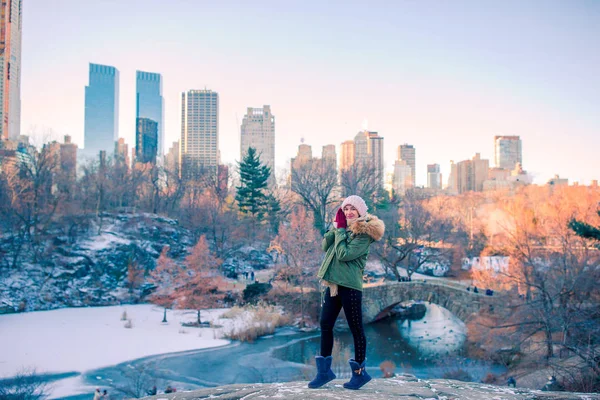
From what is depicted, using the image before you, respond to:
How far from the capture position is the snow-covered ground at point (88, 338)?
1755cm

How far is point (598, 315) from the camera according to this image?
49.5ft

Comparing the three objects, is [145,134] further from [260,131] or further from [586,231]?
[586,231]

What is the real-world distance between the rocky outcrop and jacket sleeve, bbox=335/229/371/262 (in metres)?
1.19

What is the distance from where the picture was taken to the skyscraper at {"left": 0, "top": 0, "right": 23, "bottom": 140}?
33375 mm

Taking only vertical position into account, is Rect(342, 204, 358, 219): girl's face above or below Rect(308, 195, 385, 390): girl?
above

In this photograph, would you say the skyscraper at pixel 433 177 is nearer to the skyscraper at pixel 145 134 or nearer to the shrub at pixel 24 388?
the skyscraper at pixel 145 134

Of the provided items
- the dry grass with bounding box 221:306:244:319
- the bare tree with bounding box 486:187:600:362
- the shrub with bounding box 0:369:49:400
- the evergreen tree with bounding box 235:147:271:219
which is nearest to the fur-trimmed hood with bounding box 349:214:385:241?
the bare tree with bounding box 486:187:600:362

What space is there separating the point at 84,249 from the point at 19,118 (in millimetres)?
20356

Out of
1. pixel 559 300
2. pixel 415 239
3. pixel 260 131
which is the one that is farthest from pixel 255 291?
pixel 260 131

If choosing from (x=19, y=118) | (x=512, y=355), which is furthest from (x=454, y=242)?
(x=19, y=118)

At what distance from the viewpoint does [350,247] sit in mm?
4258

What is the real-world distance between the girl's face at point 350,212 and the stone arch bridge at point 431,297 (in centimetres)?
1762

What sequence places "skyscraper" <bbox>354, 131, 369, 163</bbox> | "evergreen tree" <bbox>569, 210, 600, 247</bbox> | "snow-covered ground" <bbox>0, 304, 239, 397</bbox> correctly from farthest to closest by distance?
1. "skyscraper" <bbox>354, 131, 369, 163</bbox>
2. "snow-covered ground" <bbox>0, 304, 239, 397</bbox>
3. "evergreen tree" <bbox>569, 210, 600, 247</bbox>

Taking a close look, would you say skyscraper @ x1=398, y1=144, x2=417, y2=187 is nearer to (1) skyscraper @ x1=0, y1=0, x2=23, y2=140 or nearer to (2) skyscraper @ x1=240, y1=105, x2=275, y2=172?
(2) skyscraper @ x1=240, y1=105, x2=275, y2=172
